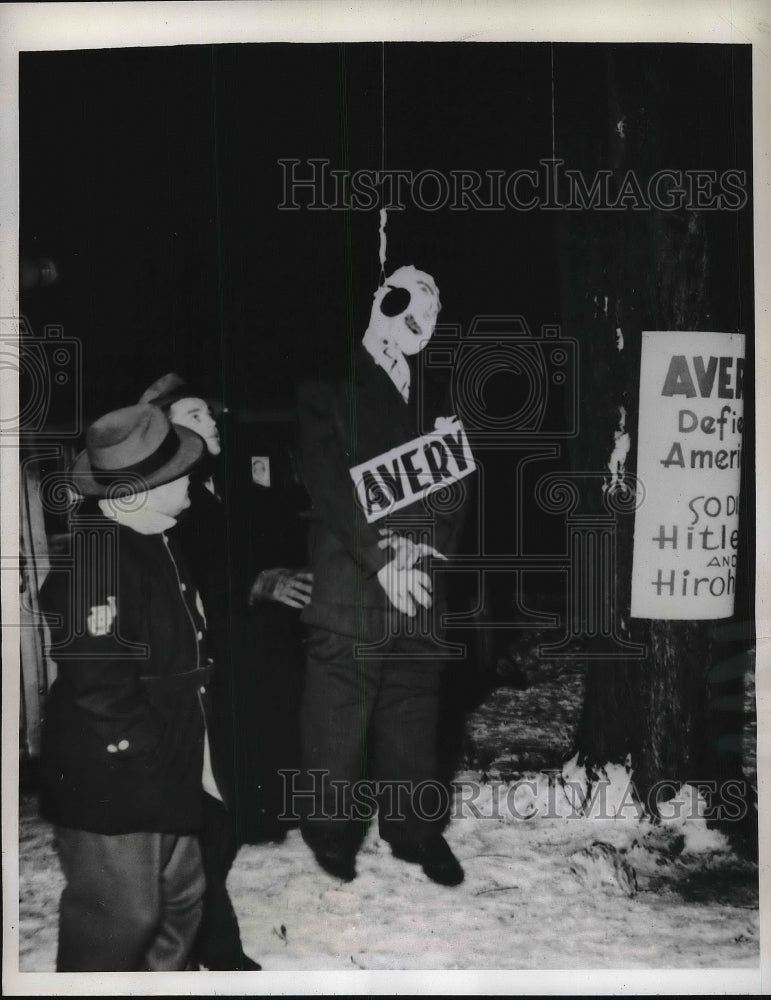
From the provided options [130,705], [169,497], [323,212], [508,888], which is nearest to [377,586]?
[169,497]

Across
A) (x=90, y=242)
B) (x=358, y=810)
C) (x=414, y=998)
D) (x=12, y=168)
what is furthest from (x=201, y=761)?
(x=12, y=168)

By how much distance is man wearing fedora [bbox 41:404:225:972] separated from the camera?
2.29m

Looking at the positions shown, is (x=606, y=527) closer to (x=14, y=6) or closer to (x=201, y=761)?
(x=201, y=761)

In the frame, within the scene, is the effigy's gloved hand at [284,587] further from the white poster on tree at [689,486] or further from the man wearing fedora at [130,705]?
the white poster on tree at [689,486]

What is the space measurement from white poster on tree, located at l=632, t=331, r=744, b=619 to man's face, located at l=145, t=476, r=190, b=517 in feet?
4.41

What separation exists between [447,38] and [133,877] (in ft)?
8.65

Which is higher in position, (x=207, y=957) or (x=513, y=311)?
(x=513, y=311)

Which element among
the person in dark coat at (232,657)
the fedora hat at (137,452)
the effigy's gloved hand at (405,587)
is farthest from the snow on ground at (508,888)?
the fedora hat at (137,452)

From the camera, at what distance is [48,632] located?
233 centimetres

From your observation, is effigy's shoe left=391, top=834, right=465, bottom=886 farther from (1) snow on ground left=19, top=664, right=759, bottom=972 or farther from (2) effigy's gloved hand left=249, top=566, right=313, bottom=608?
(2) effigy's gloved hand left=249, top=566, right=313, bottom=608

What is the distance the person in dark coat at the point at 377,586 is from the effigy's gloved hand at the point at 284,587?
0.09 feet

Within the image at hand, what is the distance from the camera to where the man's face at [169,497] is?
2.31 metres

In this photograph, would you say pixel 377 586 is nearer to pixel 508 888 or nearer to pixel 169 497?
pixel 169 497

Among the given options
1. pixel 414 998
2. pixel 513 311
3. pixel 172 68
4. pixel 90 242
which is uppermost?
pixel 172 68
